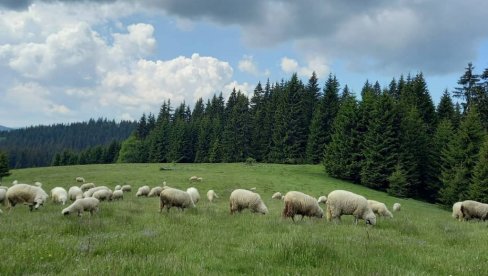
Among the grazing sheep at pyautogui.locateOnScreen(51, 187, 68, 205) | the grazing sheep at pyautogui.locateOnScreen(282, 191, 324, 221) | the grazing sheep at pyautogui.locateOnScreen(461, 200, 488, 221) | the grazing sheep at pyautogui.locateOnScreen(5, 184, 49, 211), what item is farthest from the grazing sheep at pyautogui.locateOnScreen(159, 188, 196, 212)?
the grazing sheep at pyautogui.locateOnScreen(461, 200, 488, 221)

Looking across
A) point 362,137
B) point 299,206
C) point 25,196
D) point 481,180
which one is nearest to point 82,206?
point 25,196

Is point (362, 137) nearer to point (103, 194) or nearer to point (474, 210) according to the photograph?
point (474, 210)

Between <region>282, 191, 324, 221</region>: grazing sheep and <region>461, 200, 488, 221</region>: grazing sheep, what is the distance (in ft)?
41.0

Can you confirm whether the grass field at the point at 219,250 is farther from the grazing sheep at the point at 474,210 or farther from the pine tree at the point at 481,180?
the pine tree at the point at 481,180

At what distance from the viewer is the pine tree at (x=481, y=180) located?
1730 inches

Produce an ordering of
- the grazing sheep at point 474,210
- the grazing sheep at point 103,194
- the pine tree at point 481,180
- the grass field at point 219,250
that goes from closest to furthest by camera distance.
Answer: the grass field at point 219,250 < the grazing sheep at point 474,210 < the grazing sheep at point 103,194 < the pine tree at point 481,180

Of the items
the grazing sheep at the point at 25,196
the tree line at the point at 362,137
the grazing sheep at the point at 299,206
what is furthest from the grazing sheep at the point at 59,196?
the tree line at the point at 362,137

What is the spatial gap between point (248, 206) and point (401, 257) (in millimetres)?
11907

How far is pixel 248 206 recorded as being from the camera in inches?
833

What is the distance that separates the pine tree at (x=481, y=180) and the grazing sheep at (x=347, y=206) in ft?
106

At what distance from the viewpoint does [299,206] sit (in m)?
18.6

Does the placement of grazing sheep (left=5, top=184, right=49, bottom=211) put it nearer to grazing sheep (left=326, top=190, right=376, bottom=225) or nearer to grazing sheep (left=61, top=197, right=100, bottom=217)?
grazing sheep (left=61, top=197, right=100, bottom=217)

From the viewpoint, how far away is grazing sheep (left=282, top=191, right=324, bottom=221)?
60.4ft

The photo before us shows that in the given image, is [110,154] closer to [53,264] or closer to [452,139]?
[452,139]
